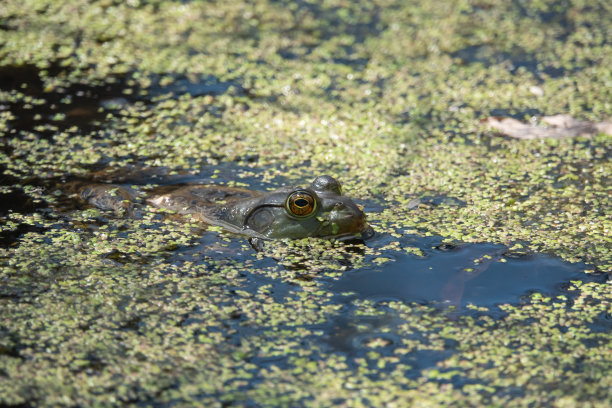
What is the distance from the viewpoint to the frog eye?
3.42 m

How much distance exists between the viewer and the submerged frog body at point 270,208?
3.44m

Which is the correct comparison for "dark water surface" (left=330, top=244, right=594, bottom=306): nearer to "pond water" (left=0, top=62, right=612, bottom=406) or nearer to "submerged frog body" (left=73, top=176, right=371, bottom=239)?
"pond water" (left=0, top=62, right=612, bottom=406)

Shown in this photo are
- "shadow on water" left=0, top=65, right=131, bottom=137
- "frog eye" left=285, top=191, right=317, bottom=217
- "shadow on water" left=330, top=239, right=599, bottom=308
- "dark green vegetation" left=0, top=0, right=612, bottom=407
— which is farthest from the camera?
"shadow on water" left=0, top=65, right=131, bottom=137

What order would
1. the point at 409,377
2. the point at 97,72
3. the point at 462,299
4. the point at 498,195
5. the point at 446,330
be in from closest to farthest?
the point at 409,377
the point at 446,330
the point at 462,299
the point at 498,195
the point at 97,72

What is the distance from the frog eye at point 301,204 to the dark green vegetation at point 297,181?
5.9 inches

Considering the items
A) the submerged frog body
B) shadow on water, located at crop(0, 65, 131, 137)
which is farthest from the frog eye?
shadow on water, located at crop(0, 65, 131, 137)

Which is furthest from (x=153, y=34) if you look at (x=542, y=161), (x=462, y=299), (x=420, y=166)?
(x=462, y=299)

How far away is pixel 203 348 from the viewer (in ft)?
8.86

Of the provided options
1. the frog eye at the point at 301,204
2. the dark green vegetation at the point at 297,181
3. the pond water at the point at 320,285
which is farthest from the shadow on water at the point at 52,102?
the frog eye at the point at 301,204

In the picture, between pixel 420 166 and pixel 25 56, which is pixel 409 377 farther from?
pixel 25 56

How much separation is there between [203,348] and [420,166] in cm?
200

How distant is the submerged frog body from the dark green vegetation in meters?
0.09

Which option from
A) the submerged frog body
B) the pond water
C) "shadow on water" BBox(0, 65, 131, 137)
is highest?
"shadow on water" BBox(0, 65, 131, 137)

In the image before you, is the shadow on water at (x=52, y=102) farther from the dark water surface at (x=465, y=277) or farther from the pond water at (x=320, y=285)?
the dark water surface at (x=465, y=277)
